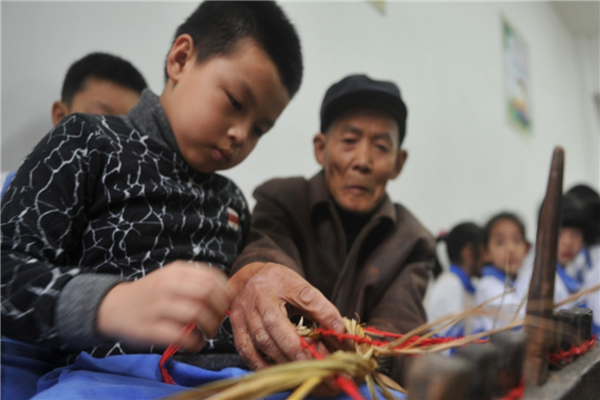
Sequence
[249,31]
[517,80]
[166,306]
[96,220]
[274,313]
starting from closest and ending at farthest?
[166,306] → [274,313] → [96,220] → [249,31] → [517,80]

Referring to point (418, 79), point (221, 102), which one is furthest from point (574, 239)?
point (221, 102)

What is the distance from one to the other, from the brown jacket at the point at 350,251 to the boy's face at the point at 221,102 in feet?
0.56

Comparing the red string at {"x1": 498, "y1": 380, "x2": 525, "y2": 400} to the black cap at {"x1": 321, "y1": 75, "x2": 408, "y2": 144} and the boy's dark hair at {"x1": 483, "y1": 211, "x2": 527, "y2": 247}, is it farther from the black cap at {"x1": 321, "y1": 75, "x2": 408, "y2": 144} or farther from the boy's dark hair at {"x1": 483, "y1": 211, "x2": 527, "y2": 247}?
the boy's dark hair at {"x1": 483, "y1": 211, "x2": 527, "y2": 247}

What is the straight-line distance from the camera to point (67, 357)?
0.53 m

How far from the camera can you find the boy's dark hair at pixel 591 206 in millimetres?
1735

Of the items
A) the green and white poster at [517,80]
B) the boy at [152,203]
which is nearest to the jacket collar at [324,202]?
the boy at [152,203]

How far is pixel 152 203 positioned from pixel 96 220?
3.0 inches

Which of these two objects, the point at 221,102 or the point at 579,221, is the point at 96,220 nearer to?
the point at 221,102

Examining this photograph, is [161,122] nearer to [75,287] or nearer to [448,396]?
[75,287]

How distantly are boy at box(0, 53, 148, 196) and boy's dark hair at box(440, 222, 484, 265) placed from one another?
4.98 ft

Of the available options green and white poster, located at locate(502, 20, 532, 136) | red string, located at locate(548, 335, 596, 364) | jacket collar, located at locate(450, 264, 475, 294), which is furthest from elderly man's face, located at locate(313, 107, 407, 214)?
green and white poster, located at locate(502, 20, 532, 136)

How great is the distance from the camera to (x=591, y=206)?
1.83m

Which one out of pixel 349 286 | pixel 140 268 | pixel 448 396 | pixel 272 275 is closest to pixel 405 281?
pixel 349 286

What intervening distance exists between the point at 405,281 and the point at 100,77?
70 cm
